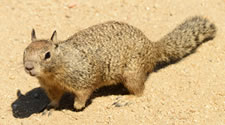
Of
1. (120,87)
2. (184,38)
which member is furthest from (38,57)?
(184,38)

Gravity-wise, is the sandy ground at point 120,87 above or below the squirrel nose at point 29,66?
below

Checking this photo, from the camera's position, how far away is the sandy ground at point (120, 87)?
5.98 meters

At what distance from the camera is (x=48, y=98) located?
691cm

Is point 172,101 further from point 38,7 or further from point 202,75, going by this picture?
point 38,7

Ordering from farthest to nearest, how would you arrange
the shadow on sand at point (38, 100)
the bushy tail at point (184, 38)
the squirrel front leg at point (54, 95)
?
the bushy tail at point (184, 38), the shadow on sand at point (38, 100), the squirrel front leg at point (54, 95)

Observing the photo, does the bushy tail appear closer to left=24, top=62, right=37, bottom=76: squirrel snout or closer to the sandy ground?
the sandy ground

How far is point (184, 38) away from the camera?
6.88 m

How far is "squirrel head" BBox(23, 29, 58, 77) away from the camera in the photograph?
17.1 ft

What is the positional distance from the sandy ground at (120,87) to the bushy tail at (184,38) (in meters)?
0.22

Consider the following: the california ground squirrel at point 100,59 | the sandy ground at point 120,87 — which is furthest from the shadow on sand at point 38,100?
the california ground squirrel at point 100,59

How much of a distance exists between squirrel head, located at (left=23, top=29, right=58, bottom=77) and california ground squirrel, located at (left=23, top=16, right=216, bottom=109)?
0.03 metres

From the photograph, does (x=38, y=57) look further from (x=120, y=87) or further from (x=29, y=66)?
(x=120, y=87)

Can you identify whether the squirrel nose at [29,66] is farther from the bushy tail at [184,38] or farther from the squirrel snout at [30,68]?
the bushy tail at [184,38]

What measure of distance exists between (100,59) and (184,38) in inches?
65.5
